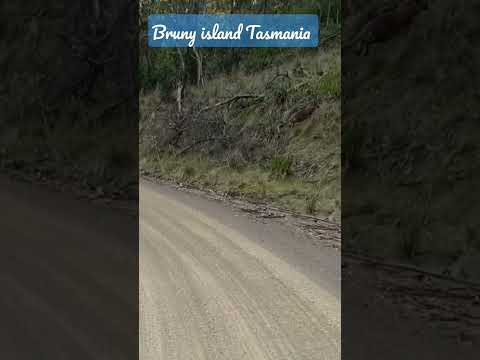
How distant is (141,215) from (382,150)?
3879 millimetres

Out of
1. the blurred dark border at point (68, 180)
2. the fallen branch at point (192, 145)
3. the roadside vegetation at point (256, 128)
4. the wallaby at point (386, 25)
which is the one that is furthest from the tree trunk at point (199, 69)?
the wallaby at point (386, 25)

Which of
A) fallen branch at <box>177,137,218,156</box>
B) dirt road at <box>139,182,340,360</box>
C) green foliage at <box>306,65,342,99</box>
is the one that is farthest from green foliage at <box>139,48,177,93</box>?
dirt road at <box>139,182,340,360</box>

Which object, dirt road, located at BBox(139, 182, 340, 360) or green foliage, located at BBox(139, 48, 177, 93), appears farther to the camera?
green foliage, located at BBox(139, 48, 177, 93)

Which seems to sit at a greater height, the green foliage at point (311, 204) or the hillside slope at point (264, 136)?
the hillside slope at point (264, 136)

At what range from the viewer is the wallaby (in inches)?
353

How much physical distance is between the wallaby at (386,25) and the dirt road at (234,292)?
5111 mm

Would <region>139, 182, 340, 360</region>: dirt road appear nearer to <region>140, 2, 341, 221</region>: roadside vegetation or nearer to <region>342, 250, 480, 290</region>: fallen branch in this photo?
<region>342, 250, 480, 290</region>: fallen branch

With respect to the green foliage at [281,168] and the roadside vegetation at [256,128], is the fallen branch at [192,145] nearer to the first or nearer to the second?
the roadside vegetation at [256,128]

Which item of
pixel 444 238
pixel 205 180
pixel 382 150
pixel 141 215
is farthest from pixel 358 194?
pixel 205 180

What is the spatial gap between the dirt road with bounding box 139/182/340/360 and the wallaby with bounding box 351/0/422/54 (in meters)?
5.11

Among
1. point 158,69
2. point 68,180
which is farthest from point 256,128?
point 158,69

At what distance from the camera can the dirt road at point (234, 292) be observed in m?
3.31

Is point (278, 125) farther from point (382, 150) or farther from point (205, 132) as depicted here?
point (382, 150)

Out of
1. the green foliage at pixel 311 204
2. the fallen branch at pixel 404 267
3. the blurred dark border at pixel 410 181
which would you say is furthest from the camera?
the green foliage at pixel 311 204
